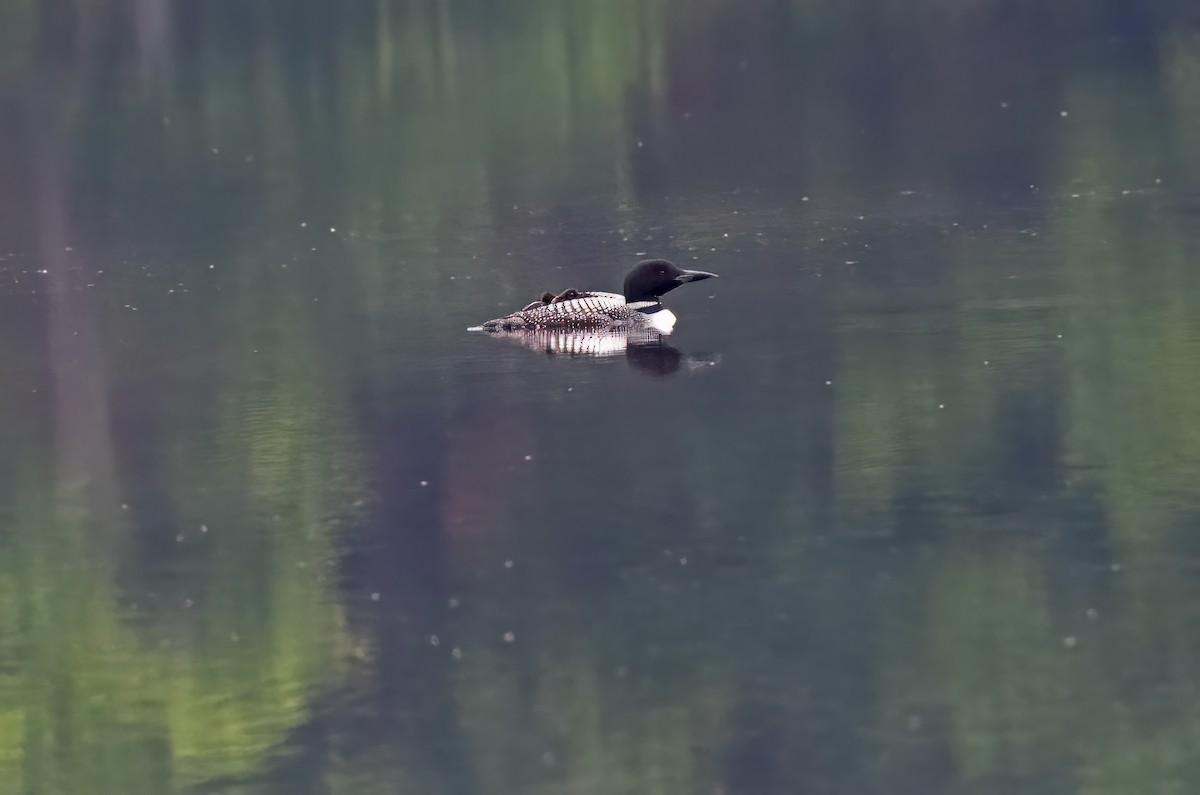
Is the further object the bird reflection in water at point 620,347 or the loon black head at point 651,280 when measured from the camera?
the loon black head at point 651,280

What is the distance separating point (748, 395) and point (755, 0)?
59.5 ft

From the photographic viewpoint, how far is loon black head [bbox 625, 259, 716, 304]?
12.2 meters

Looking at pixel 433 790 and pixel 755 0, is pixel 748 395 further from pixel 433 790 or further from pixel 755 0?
pixel 755 0

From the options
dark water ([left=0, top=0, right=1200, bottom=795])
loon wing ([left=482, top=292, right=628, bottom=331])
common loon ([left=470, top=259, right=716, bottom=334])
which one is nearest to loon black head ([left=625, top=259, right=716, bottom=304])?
common loon ([left=470, top=259, right=716, bottom=334])

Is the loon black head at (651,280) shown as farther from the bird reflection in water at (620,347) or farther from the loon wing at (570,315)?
the bird reflection in water at (620,347)

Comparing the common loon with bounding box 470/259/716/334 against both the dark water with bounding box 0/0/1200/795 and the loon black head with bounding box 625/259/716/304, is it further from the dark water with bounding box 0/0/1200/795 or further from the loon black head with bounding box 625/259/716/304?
the dark water with bounding box 0/0/1200/795

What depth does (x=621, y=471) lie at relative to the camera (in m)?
9.18

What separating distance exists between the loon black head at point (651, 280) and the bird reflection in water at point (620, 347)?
307 mm

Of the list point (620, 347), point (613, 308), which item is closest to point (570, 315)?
point (613, 308)

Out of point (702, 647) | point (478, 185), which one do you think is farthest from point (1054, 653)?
point (478, 185)

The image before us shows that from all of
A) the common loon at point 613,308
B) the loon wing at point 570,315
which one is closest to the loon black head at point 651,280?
the common loon at point 613,308

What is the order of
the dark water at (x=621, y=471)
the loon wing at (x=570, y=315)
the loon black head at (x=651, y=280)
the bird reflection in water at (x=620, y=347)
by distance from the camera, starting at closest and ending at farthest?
the dark water at (x=621, y=471) < the bird reflection in water at (x=620, y=347) < the loon wing at (x=570, y=315) < the loon black head at (x=651, y=280)

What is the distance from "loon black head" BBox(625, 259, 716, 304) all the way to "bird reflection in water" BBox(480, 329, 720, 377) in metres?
0.31

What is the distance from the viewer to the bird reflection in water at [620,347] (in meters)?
11.0
